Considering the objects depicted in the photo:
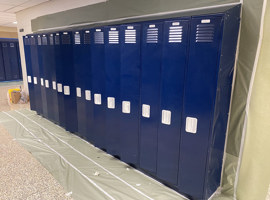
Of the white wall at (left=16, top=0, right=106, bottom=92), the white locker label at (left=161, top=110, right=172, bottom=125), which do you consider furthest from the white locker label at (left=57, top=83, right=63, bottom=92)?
the white locker label at (left=161, top=110, right=172, bottom=125)

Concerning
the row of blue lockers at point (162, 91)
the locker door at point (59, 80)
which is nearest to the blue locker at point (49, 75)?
the locker door at point (59, 80)

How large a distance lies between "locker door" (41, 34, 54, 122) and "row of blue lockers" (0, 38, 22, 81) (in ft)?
22.2

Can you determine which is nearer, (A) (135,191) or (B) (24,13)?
(A) (135,191)

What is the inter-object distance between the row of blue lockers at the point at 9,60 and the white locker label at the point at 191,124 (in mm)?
9944

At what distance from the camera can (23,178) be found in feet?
7.20

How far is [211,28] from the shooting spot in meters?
1.53

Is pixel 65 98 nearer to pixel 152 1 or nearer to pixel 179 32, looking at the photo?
pixel 152 1

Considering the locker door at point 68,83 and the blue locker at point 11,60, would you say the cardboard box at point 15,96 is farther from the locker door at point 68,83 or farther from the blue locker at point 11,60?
the blue locker at point 11,60

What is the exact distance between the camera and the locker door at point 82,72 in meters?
2.71

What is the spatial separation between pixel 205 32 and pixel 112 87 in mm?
1296

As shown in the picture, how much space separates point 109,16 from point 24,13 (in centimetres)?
344

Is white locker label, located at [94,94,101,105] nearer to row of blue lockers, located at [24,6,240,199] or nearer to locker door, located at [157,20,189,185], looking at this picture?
row of blue lockers, located at [24,6,240,199]

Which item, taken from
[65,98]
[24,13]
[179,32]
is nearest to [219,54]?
[179,32]

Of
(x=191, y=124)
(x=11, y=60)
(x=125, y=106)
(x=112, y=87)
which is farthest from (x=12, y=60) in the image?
(x=191, y=124)
